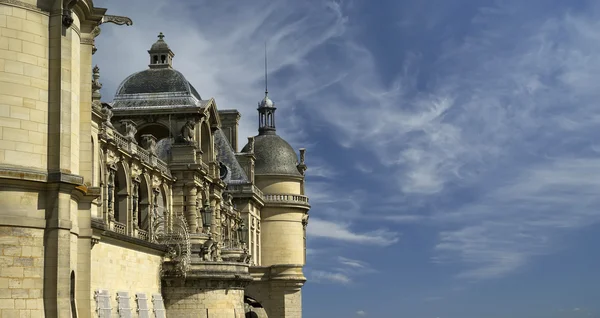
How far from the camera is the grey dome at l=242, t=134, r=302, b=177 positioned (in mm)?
75438

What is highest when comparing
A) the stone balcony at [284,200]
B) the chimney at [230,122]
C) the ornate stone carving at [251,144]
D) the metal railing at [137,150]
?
the chimney at [230,122]

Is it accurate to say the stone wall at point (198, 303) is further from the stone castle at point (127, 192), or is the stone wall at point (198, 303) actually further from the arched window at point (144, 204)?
the arched window at point (144, 204)

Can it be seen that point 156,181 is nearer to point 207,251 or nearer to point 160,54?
point 207,251

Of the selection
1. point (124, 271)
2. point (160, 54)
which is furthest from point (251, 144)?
point (124, 271)

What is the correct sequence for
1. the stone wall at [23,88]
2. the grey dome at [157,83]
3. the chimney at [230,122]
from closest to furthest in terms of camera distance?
the stone wall at [23,88], the grey dome at [157,83], the chimney at [230,122]

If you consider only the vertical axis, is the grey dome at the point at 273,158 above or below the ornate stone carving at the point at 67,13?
above

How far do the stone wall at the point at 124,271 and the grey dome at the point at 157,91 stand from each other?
1201 cm

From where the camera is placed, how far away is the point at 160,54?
2136 inches

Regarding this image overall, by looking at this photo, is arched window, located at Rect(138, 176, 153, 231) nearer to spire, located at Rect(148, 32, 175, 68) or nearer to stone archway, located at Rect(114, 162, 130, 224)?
stone archway, located at Rect(114, 162, 130, 224)

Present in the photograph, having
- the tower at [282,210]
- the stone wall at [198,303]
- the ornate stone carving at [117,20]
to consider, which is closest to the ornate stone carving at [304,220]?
the tower at [282,210]

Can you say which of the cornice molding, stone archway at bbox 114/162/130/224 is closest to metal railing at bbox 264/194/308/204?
stone archway at bbox 114/162/130/224

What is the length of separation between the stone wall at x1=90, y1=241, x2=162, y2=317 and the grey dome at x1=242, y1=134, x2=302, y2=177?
34.0 meters

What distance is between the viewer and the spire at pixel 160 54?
54000 mm

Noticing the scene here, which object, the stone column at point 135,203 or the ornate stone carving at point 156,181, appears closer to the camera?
the stone column at point 135,203
